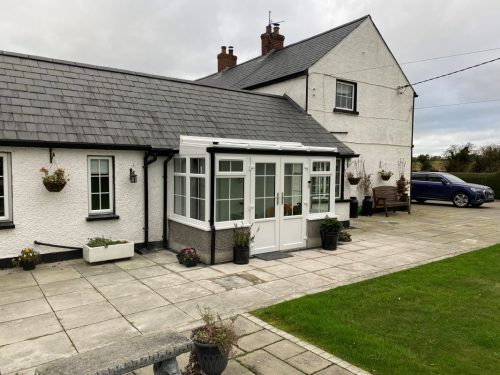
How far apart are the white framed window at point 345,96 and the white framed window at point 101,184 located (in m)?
9.81

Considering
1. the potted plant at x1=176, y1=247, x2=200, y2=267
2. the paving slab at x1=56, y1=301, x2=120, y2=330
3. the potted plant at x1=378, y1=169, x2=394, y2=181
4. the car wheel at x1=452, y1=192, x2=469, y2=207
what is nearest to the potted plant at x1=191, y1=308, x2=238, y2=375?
the paving slab at x1=56, y1=301, x2=120, y2=330

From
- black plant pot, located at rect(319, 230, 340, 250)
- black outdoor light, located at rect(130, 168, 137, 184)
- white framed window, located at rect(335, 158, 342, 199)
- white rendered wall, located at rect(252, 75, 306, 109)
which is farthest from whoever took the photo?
white rendered wall, located at rect(252, 75, 306, 109)

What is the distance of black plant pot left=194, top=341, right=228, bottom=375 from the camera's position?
3543mm

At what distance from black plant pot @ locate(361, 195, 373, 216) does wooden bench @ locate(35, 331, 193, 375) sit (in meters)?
13.5

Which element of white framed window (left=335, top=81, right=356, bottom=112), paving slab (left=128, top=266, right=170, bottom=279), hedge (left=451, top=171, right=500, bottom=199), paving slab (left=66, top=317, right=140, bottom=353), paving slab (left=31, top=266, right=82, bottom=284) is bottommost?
paving slab (left=66, top=317, right=140, bottom=353)

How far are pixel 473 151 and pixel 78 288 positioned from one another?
34993 millimetres

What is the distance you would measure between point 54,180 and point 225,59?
743 inches

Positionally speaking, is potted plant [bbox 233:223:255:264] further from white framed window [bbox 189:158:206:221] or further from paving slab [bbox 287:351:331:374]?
paving slab [bbox 287:351:331:374]

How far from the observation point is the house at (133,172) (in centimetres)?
786

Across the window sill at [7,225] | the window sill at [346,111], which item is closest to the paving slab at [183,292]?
the window sill at [7,225]

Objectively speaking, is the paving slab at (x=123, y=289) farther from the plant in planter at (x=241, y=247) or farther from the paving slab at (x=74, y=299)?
the plant in planter at (x=241, y=247)

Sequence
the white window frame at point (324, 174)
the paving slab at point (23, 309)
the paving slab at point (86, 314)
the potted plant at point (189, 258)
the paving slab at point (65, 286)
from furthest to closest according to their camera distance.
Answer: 1. the white window frame at point (324, 174)
2. the potted plant at point (189, 258)
3. the paving slab at point (65, 286)
4. the paving slab at point (23, 309)
5. the paving slab at point (86, 314)

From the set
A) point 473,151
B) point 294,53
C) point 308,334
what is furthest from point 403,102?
point 473,151

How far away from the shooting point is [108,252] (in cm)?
809
